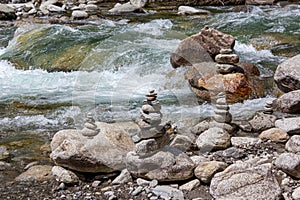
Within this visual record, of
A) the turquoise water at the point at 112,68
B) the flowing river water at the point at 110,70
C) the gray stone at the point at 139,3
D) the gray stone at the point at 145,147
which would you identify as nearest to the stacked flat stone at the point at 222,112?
the flowing river water at the point at 110,70

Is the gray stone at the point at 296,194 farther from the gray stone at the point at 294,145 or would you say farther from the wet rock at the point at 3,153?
the wet rock at the point at 3,153

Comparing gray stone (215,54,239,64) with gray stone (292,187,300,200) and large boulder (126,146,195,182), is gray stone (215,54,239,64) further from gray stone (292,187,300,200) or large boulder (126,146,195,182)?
gray stone (292,187,300,200)

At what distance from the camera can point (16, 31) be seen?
1516 cm

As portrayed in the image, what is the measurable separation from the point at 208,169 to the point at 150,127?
31.5 inches

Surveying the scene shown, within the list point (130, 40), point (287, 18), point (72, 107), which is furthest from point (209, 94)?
point (287, 18)

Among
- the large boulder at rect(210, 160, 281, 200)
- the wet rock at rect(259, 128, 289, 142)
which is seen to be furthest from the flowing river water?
the large boulder at rect(210, 160, 281, 200)

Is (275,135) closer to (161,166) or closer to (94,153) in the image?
(161,166)

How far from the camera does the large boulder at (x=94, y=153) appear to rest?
15.8ft

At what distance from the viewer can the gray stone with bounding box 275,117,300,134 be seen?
568 centimetres

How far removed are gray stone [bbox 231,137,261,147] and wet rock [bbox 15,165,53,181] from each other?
8.02ft

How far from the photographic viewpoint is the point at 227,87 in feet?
26.8

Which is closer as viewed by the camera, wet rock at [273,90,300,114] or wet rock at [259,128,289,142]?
wet rock at [259,128,289,142]

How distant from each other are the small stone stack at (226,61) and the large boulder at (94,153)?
12.6 ft

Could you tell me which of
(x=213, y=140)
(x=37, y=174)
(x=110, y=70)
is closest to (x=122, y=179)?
(x=37, y=174)
